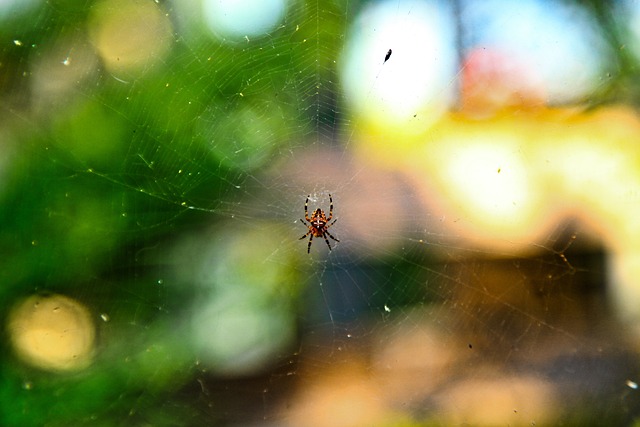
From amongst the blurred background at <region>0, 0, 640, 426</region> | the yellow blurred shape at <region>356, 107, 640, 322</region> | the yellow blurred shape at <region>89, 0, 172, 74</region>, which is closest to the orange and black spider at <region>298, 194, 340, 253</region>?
the blurred background at <region>0, 0, 640, 426</region>

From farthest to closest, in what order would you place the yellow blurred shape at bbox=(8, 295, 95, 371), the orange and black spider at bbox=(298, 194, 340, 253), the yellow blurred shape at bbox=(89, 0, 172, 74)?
1. the orange and black spider at bbox=(298, 194, 340, 253)
2. the yellow blurred shape at bbox=(8, 295, 95, 371)
3. the yellow blurred shape at bbox=(89, 0, 172, 74)

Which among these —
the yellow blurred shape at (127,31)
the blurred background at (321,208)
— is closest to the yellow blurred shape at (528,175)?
the blurred background at (321,208)

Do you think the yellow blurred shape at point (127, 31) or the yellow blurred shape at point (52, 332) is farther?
the yellow blurred shape at point (52, 332)

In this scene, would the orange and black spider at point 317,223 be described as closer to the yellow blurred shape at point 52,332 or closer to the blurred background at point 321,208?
the blurred background at point 321,208

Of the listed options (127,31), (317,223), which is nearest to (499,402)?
(317,223)

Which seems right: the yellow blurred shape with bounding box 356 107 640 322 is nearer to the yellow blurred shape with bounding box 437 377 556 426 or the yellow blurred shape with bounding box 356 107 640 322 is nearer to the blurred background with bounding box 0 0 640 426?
the blurred background with bounding box 0 0 640 426

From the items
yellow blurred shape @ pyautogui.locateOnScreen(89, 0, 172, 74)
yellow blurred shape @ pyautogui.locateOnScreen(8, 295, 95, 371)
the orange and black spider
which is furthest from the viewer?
the orange and black spider
